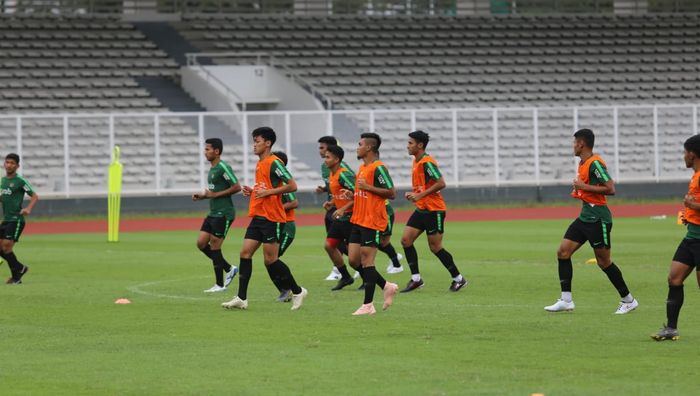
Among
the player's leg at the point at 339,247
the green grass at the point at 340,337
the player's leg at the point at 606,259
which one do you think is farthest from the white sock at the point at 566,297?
the player's leg at the point at 339,247

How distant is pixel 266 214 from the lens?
49.3ft

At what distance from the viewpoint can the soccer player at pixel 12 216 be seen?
1912 centimetres

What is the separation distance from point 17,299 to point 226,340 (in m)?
5.27

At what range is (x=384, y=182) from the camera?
14.6 m

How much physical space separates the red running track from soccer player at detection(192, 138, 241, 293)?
1456 centimetres

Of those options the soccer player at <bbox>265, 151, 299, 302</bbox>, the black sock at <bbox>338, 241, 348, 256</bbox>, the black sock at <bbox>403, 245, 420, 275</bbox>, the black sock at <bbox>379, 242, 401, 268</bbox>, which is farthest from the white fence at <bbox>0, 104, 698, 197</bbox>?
the black sock at <bbox>403, 245, 420, 275</bbox>

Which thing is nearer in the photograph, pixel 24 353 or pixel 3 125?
pixel 24 353

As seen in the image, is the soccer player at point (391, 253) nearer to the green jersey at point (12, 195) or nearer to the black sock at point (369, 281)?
the black sock at point (369, 281)

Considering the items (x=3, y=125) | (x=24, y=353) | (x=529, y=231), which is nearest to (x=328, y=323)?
(x=24, y=353)

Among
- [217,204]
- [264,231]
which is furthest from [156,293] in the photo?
[264,231]

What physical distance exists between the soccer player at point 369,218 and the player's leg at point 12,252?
6639 millimetres

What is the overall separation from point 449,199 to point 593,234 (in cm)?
2462

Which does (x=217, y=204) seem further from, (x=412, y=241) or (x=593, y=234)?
(x=593, y=234)

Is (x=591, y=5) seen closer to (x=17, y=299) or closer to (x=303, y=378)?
(x=17, y=299)
